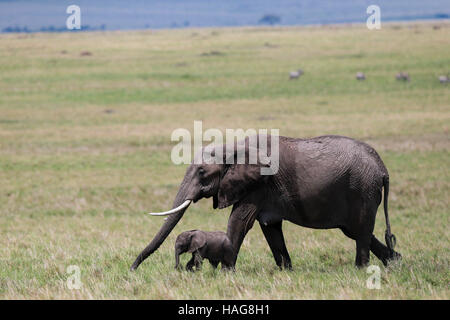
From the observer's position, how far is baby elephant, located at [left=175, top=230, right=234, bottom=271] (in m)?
9.12

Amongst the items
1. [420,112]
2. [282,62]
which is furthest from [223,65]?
[420,112]

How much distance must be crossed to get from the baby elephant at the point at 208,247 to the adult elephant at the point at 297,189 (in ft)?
0.30

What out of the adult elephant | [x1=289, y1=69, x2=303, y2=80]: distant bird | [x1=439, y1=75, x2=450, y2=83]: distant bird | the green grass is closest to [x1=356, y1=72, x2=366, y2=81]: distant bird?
the green grass

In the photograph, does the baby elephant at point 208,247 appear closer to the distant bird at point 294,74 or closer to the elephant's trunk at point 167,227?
the elephant's trunk at point 167,227

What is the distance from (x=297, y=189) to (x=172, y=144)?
19061 mm

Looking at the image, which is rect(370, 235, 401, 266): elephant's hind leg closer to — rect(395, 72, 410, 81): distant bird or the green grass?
the green grass

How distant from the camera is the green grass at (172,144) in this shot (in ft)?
28.4

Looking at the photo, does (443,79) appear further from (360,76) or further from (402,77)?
(360,76)

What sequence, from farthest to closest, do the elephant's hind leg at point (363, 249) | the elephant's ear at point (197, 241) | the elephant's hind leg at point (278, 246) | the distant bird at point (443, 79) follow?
the distant bird at point (443, 79), the elephant's hind leg at point (278, 246), the elephant's hind leg at point (363, 249), the elephant's ear at point (197, 241)

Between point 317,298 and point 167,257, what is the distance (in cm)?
374

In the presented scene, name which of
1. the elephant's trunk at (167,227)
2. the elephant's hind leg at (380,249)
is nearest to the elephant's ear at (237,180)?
the elephant's trunk at (167,227)

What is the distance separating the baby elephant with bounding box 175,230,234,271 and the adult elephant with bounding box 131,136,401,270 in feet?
0.30

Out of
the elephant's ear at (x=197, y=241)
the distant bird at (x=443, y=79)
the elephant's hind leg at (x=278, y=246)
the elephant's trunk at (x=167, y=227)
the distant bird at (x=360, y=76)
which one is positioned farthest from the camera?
the distant bird at (x=360, y=76)

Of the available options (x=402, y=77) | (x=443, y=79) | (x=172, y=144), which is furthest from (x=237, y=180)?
(x=402, y=77)
